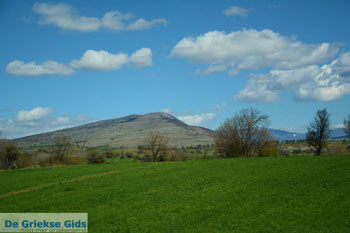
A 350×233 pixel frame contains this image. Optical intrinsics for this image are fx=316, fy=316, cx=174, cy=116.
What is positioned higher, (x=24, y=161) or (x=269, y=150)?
(x=24, y=161)

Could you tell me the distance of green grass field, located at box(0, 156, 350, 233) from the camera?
56.3 ft

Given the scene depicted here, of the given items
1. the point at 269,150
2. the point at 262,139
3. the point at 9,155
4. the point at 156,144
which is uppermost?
the point at 156,144

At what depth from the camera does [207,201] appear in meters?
22.5

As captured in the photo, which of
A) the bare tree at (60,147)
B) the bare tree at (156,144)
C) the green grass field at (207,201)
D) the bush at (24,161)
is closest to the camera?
the green grass field at (207,201)

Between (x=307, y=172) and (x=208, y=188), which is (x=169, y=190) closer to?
(x=208, y=188)

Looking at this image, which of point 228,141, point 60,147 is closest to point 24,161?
point 60,147

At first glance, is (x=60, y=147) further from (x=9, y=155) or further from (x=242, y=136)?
(x=242, y=136)

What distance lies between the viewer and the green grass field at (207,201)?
675 inches

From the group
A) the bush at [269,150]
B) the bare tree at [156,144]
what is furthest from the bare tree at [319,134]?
the bare tree at [156,144]

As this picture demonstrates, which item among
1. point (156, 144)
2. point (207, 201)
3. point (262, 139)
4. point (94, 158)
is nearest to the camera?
point (207, 201)

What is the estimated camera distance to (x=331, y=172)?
29047 millimetres

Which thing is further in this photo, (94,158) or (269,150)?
(94,158)

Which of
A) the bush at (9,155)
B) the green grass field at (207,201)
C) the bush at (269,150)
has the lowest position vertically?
the green grass field at (207,201)

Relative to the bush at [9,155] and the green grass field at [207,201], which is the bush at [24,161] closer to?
the bush at [9,155]
